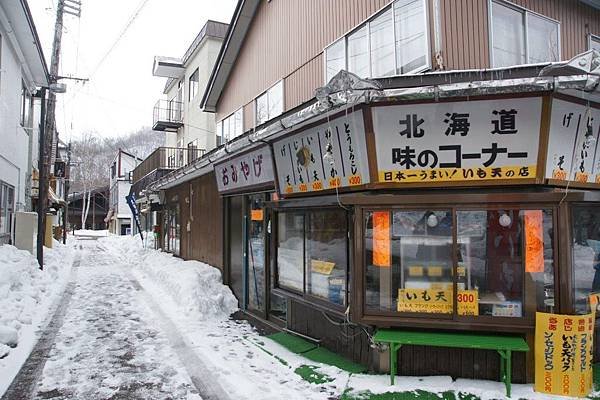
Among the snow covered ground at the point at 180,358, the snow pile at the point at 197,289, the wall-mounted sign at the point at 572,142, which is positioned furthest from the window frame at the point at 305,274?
the wall-mounted sign at the point at 572,142

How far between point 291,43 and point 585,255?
7.75 metres

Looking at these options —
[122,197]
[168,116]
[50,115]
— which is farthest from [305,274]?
[122,197]

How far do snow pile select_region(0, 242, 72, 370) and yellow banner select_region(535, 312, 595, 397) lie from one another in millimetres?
7040

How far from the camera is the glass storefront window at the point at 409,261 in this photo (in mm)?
5676

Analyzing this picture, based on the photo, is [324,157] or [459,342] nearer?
[459,342]

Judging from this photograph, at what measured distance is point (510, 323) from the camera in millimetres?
5355

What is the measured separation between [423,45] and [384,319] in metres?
3.91

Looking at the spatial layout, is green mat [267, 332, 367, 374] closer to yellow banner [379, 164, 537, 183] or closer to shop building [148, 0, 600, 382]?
shop building [148, 0, 600, 382]

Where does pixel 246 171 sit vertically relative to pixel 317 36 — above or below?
below

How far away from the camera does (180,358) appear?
6.62 meters

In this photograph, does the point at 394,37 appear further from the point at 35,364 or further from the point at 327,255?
the point at 35,364

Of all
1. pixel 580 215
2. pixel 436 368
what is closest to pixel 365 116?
pixel 580 215

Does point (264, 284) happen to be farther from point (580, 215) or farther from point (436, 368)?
point (580, 215)

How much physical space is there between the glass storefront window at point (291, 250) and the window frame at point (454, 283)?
1.88 metres
